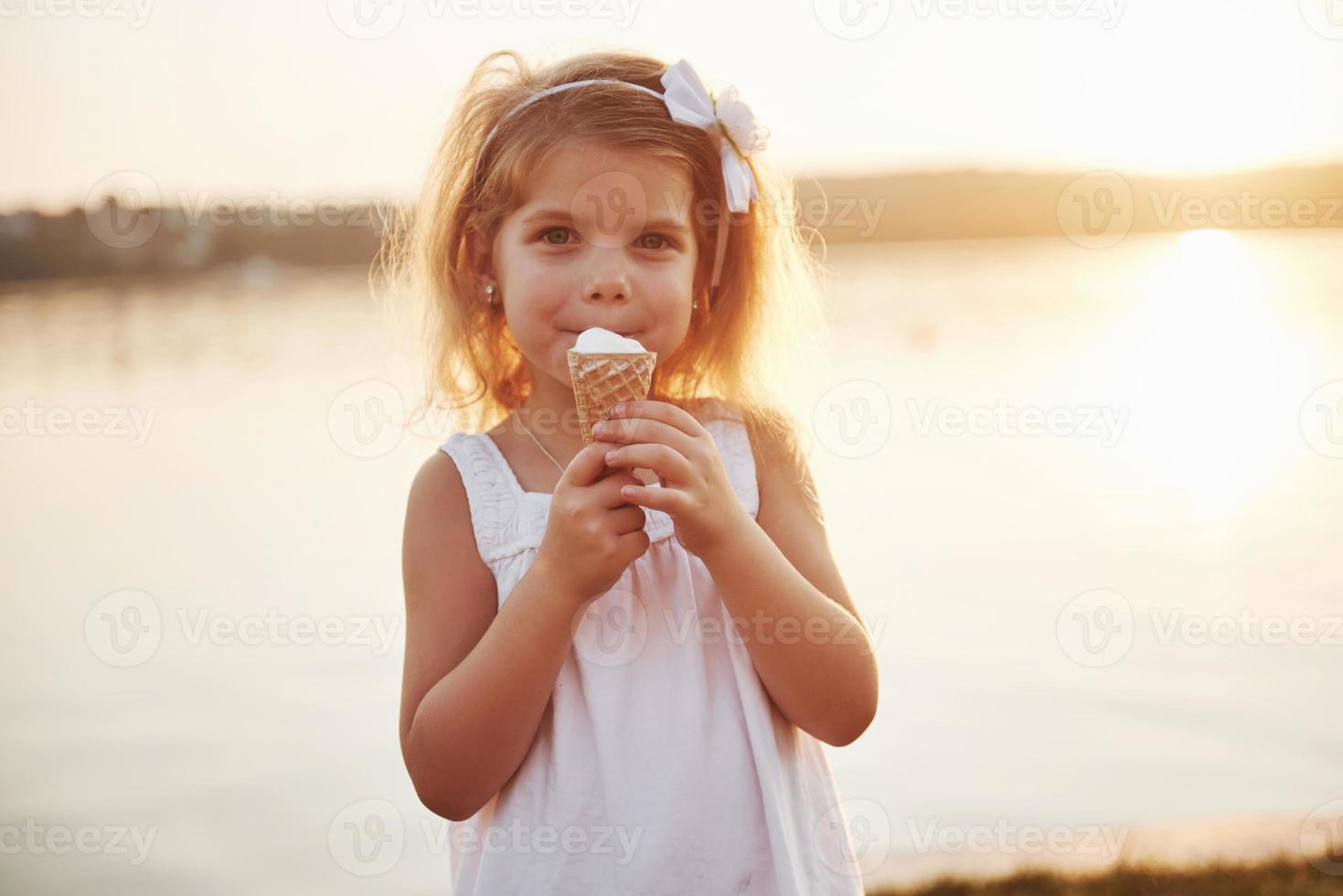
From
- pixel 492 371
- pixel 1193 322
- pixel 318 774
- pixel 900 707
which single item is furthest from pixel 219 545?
pixel 1193 322

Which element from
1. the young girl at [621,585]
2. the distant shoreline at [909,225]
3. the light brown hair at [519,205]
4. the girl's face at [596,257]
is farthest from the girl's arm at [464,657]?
A: the distant shoreline at [909,225]

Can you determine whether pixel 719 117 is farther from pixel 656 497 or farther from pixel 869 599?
pixel 869 599

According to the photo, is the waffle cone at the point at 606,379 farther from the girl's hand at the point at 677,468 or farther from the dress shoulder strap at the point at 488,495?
the dress shoulder strap at the point at 488,495

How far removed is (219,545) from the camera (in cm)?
483

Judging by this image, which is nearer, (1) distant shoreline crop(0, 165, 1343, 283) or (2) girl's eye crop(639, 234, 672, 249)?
(2) girl's eye crop(639, 234, 672, 249)

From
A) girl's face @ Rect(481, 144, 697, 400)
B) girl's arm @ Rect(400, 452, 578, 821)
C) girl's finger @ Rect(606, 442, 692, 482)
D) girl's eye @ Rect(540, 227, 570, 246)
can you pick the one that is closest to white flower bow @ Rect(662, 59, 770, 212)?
girl's face @ Rect(481, 144, 697, 400)

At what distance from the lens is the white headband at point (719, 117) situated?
1.77 m

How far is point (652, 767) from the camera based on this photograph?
1.56 m

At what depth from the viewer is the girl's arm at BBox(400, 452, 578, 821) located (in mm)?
1484

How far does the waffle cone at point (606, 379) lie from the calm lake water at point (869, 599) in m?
0.61

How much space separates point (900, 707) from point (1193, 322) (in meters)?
7.78

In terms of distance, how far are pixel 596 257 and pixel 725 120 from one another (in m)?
0.37

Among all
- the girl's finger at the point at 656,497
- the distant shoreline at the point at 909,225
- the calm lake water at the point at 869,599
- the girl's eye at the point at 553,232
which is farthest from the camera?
the distant shoreline at the point at 909,225

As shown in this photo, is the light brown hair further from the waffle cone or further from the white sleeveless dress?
the white sleeveless dress
